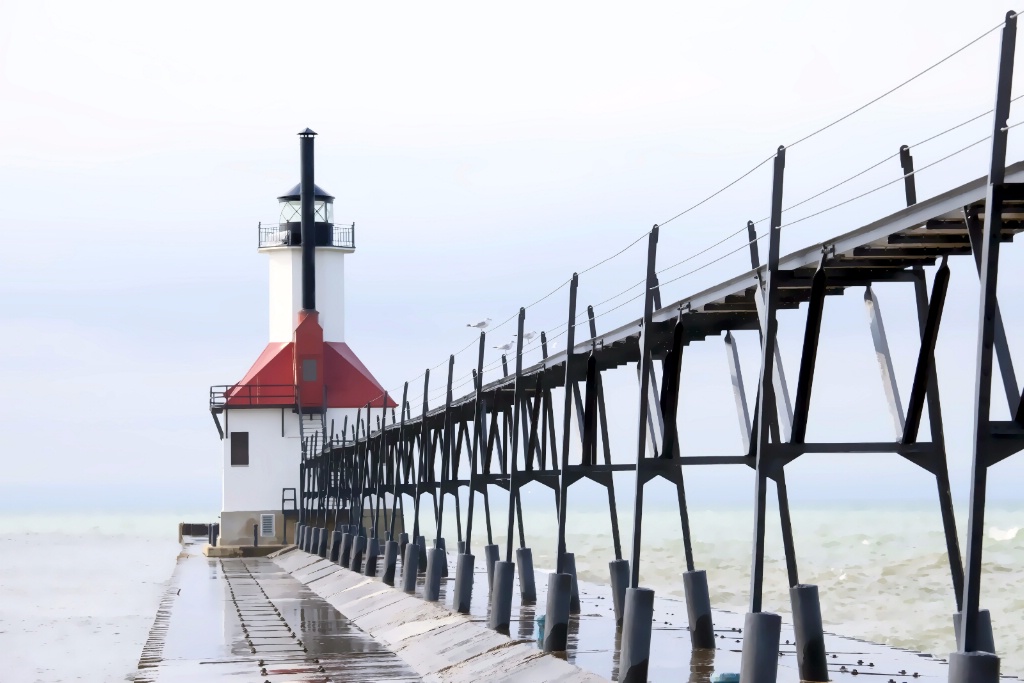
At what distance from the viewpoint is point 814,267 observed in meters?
13.1

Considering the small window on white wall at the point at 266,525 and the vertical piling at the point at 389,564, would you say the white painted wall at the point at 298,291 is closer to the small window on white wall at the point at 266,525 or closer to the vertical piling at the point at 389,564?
the small window on white wall at the point at 266,525

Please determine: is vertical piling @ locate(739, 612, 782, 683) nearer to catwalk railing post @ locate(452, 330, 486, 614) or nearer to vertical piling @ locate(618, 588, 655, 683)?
vertical piling @ locate(618, 588, 655, 683)

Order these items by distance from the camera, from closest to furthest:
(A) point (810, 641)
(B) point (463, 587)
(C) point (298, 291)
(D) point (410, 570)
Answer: (A) point (810, 641), (B) point (463, 587), (D) point (410, 570), (C) point (298, 291)

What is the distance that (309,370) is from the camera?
5822 cm

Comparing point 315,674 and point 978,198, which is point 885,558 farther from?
point 978,198

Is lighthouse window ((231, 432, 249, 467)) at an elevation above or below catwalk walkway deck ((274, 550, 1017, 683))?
above

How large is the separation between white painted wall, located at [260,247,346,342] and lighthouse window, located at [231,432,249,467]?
4.69 meters

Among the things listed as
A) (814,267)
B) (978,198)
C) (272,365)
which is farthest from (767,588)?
(978,198)

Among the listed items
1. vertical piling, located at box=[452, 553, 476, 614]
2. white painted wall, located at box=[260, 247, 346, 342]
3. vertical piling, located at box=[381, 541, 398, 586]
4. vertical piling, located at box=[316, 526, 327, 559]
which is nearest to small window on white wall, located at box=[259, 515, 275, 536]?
white painted wall, located at box=[260, 247, 346, 342]

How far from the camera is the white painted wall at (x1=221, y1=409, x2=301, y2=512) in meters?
57.2

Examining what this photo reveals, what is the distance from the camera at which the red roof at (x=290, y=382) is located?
58.5 m

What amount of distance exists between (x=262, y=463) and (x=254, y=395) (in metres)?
2.84

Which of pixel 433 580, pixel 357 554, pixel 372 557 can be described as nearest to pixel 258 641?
pixel 433 580

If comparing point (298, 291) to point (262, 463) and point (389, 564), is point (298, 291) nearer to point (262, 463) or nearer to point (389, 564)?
point (262, 463)
